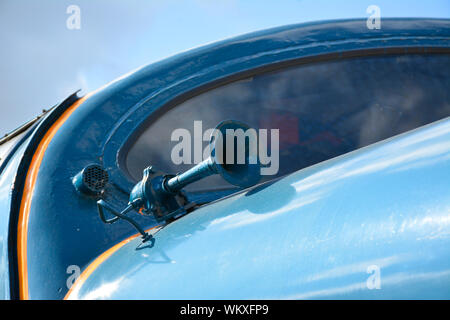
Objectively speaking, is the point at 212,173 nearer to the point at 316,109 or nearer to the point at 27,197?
the point at 27,197

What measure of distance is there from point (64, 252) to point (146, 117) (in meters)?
0.98

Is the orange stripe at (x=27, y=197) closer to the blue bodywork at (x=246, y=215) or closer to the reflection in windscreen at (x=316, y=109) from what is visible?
the blue bodywork at (x=246, y=215)

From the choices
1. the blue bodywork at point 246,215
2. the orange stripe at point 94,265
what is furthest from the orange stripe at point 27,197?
the orange stripe at point 94,265

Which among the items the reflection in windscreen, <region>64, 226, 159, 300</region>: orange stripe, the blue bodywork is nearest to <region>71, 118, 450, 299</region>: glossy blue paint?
the blue bodywork

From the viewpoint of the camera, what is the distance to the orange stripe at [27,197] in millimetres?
2107

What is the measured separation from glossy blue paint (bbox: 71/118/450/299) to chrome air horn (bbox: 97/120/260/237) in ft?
0.53

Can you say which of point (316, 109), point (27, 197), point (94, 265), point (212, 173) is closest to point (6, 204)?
point (27, 197)

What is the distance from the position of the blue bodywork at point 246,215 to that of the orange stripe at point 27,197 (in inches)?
1.2

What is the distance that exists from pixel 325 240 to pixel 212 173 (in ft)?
2.54

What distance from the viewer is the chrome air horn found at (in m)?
1.83

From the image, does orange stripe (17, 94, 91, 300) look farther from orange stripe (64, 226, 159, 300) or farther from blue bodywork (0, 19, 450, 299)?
orange stripe (64, 226, 159, 300)

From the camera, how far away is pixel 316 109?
295cm

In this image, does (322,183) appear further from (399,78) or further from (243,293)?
(399,78)

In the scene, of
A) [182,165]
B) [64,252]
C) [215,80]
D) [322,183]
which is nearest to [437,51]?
[215,80]
